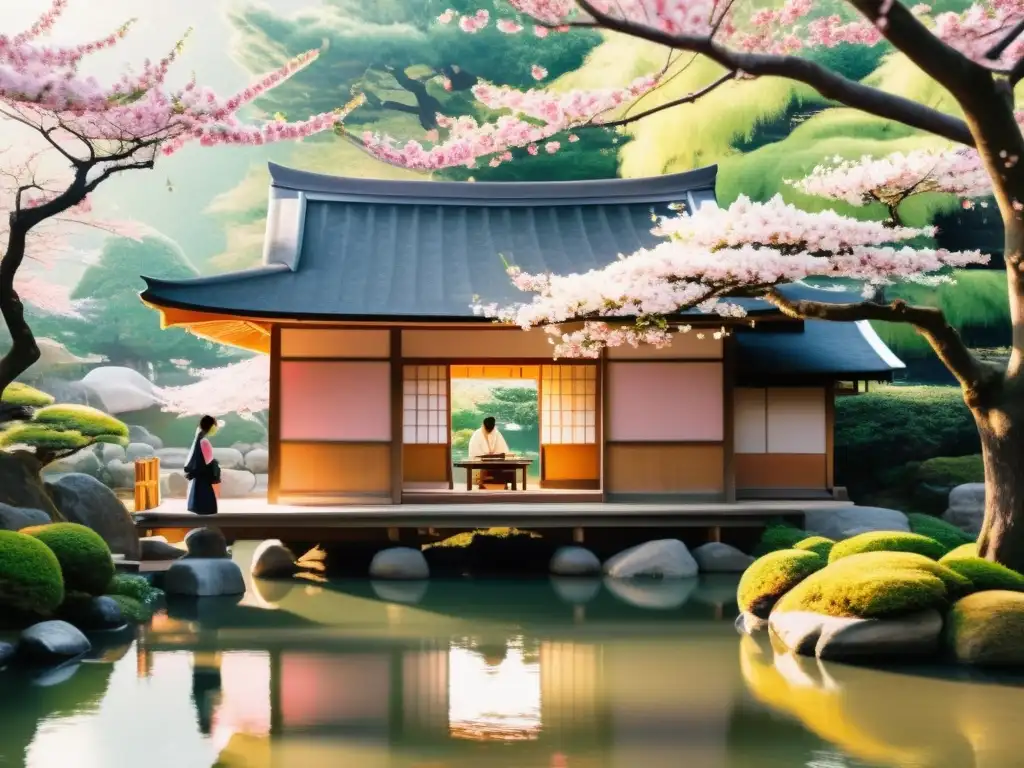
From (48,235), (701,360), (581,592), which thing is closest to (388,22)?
(48,235)

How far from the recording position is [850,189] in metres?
9.34

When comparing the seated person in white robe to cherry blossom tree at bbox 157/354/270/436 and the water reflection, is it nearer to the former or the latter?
cherry blossom tree at bbox 157/354/270/436

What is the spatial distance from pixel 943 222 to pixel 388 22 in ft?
51.3

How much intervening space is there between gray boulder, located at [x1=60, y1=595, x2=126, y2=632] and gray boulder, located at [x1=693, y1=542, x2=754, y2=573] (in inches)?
242

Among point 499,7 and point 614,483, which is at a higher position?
point 499,7

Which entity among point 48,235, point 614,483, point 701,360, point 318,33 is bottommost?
point 614,483

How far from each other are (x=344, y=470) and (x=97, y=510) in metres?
2.62

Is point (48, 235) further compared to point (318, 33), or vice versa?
point (318, 33)

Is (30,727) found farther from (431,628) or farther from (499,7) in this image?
(499,7)

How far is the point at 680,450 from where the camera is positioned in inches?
547

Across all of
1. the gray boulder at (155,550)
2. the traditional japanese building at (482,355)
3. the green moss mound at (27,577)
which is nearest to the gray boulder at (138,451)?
the traditional japanese building at (482,355)

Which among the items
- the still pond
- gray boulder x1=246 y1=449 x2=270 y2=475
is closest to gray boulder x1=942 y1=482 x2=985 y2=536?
the still pond

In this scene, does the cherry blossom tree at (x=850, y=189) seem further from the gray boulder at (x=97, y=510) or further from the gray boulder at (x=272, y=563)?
the gray boulder at (x=97, y=510)

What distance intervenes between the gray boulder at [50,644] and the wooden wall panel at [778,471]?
8.43 metres
